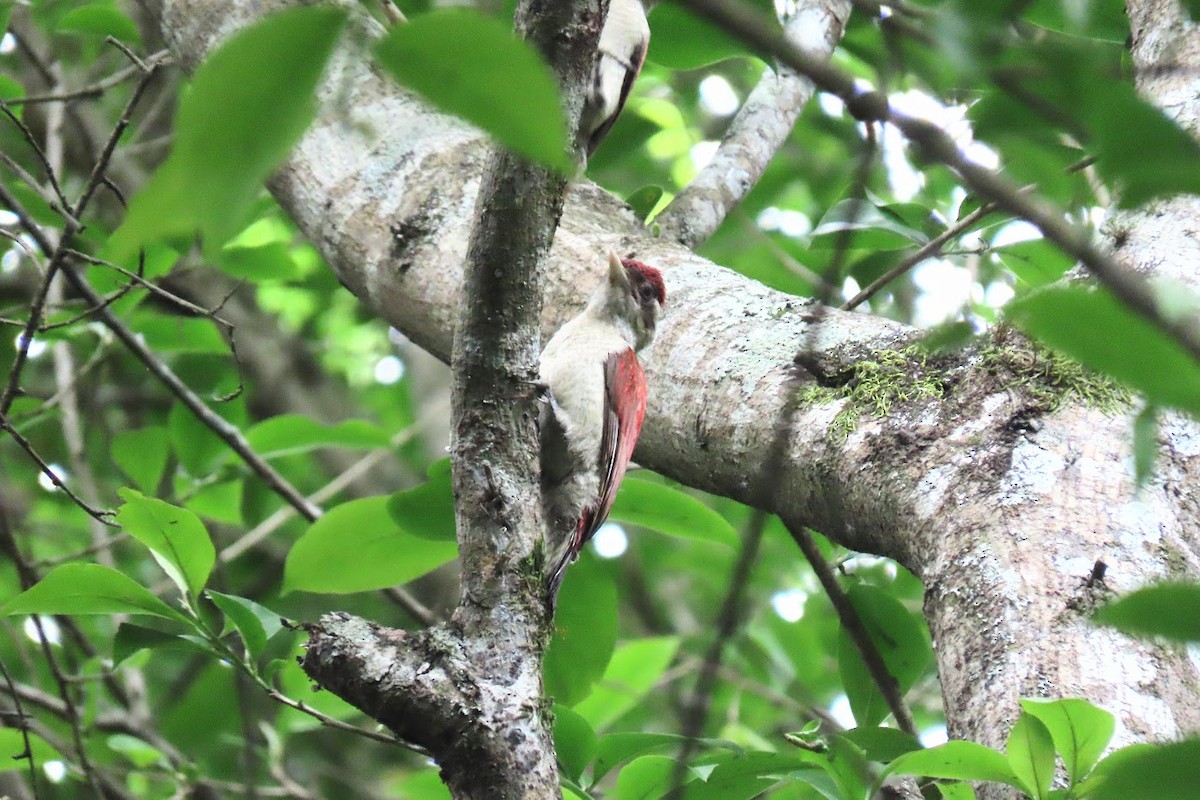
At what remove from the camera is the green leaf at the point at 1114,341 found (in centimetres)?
63

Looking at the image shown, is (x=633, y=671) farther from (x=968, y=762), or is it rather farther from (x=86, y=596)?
(x=968, y=762)

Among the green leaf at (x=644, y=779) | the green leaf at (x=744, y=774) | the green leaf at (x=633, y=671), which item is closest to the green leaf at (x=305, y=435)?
the green leaf at (x=633, y=671)

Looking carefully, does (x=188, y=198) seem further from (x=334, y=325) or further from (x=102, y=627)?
(x=334, y=325)

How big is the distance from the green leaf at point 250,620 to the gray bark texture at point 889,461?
743 millimetres

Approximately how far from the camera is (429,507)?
265 centimetres

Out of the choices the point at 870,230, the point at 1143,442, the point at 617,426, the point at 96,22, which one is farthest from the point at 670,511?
the point at 96,22

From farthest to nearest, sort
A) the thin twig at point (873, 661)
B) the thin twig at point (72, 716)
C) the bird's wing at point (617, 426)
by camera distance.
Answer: the thin twig at point (72, 716) < the bird's wing at point (617, 426) < the thin twig at point (873, 661)

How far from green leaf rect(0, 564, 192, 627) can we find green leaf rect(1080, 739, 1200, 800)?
6.71 feet

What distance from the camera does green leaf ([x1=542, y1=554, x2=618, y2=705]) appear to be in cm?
284

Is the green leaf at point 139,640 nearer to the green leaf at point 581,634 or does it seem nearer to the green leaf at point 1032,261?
the green leaf at point 581,634

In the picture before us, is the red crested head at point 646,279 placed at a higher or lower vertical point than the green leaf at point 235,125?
lower

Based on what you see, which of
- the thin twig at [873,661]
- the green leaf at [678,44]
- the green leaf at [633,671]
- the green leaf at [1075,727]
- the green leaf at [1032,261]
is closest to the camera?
the green leaf at [1075,727]

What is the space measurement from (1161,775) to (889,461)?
4.76 ft

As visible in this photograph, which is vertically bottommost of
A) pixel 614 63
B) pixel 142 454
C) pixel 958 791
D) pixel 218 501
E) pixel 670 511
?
pixel 218 501
